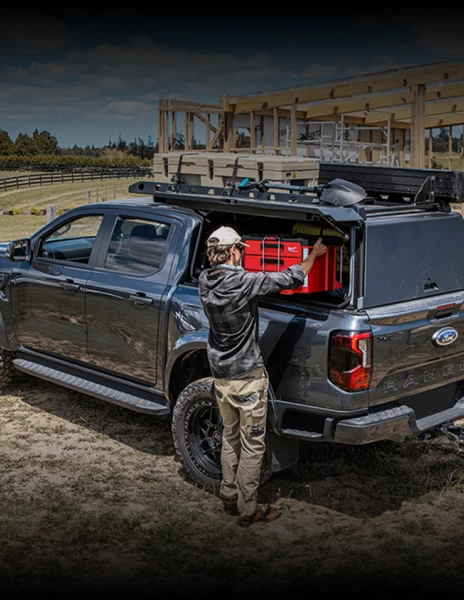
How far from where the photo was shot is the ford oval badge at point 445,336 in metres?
5.12

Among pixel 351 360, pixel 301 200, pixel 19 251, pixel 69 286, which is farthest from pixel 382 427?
pixel 19 251

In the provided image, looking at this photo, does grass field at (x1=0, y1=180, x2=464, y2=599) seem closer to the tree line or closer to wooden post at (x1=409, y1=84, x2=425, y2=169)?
wooden post at (x1=409, y1=84, x2=425, y2=169)

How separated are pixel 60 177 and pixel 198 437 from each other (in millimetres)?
60702

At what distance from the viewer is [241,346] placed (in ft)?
16.1

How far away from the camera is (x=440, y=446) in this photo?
6375 millimetres

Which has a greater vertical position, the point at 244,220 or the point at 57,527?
the point at 244,220

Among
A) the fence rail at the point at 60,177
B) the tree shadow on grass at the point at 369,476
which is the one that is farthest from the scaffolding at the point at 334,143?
the fence rail at the point at 60,177

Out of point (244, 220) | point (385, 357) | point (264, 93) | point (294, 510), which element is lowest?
point (294, 510)

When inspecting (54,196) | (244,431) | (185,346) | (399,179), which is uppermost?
(399,179)

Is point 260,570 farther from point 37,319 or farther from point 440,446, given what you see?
point 37,319

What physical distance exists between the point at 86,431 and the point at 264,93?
21749 mm

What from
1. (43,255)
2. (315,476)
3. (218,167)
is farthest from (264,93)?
(315,476)

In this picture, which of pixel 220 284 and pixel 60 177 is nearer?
pixel 220 284

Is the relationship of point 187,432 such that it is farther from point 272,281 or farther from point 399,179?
point 399,179
